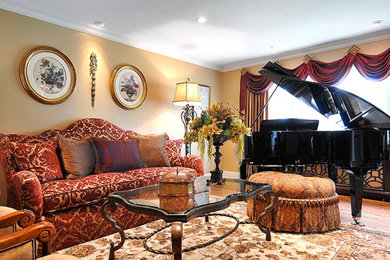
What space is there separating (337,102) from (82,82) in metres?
3.34

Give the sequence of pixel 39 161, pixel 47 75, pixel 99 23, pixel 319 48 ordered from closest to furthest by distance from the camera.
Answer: pixel 39 161, pixel 47 75, pixel 99 23, pixel 319 48

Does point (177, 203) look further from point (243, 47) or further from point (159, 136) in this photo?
point (243, 47)

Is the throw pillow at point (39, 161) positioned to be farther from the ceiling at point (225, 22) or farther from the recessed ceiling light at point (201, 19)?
the recessed ceiling light at point (201, 19)

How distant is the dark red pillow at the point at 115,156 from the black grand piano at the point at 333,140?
1443 millimetres

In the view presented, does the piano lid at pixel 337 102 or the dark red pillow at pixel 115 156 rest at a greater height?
the piano lid at pixel 337 102

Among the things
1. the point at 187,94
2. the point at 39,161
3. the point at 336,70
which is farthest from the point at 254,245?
the point at 336,70

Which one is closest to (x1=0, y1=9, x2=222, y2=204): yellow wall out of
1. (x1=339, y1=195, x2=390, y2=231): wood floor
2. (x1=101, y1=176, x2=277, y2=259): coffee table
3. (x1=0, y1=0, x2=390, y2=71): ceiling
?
(x1=0, y1=0, x2=390, y2=71): ceiling

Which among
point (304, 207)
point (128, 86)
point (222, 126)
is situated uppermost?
point (128, 86)

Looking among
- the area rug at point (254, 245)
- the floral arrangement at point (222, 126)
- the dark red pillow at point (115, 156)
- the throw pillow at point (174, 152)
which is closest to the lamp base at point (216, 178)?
the floral arrangement at point (222, 126)

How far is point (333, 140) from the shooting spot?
2785 mm

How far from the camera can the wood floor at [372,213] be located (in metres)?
2.80

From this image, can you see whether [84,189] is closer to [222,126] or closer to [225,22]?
[222,126]

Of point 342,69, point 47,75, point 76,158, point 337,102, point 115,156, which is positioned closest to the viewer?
point 76,158

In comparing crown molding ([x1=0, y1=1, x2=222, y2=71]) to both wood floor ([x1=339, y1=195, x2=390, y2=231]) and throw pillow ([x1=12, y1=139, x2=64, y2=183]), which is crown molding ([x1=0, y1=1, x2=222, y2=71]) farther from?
wood floor ([x1=339, y1=195, x2=390, y2=231])
